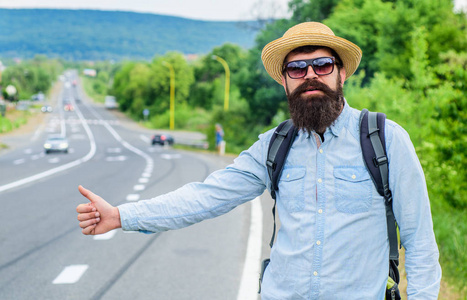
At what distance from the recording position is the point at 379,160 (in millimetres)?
2369

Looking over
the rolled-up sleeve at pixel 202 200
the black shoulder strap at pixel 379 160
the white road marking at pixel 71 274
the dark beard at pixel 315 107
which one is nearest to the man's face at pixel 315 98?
the dark beard at pixel 315 107

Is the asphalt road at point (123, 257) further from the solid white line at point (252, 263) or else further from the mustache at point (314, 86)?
the mustache at point (314, 86)

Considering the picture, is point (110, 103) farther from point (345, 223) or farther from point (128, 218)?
point (345, 223)

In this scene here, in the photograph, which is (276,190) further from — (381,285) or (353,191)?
(381,285)

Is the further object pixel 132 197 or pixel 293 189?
pixel 132 197

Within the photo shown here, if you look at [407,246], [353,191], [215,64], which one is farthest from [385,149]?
[215,64]

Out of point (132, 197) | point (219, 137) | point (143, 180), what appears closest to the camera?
point (132, 197)

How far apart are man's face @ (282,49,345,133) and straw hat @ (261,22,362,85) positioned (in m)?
0.06

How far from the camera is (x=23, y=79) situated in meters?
165

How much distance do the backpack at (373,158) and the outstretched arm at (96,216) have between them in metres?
0.78

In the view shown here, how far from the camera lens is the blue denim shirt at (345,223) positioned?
92.7 inches

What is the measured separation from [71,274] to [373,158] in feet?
14.4

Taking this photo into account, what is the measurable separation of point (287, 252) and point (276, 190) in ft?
1.02

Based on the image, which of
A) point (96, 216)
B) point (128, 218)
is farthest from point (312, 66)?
point (96, 216)
